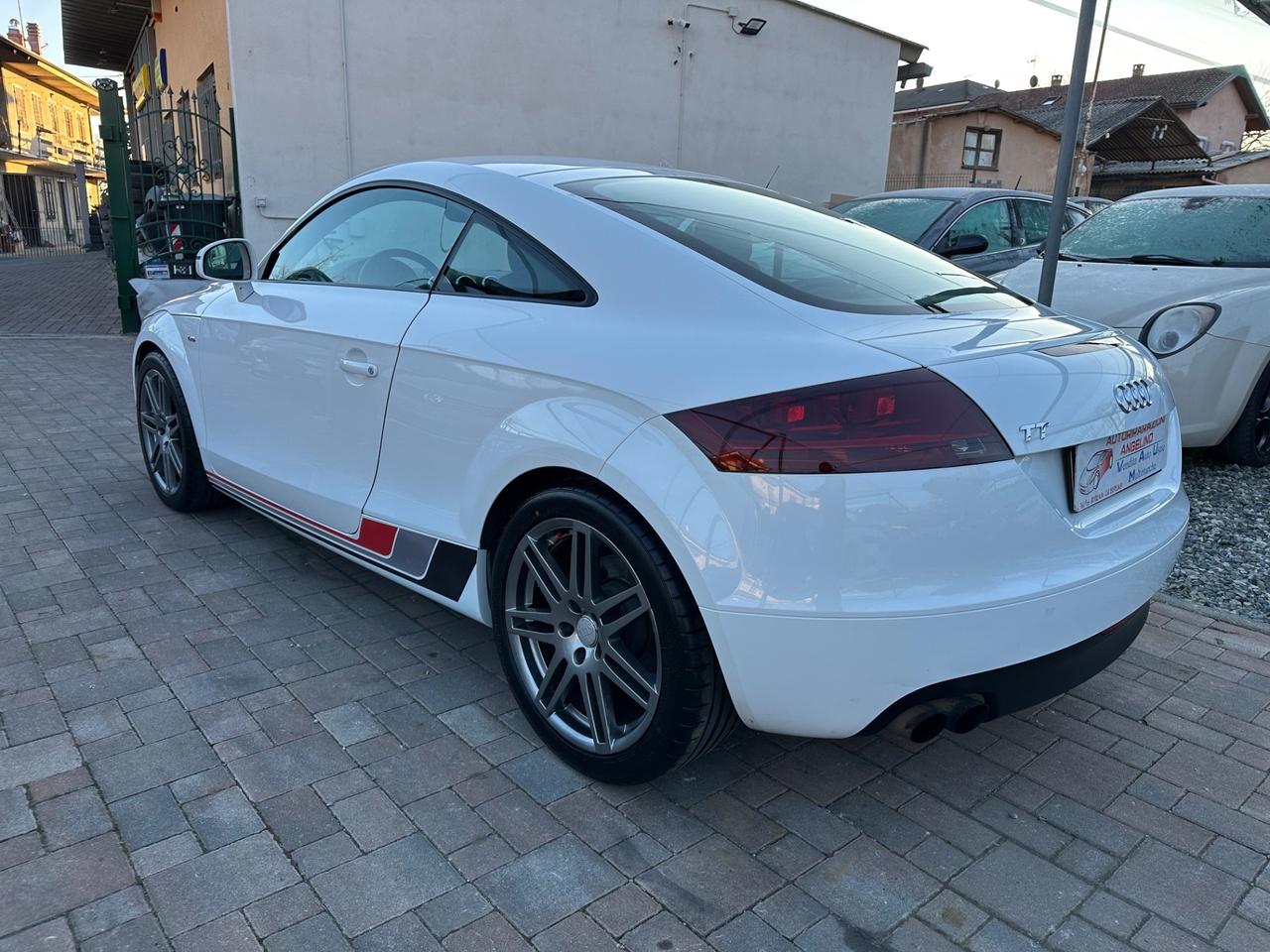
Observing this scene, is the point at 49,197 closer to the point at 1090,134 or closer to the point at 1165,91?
the point at 1090,134

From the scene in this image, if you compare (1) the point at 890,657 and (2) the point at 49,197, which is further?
(2) the point at 49,197

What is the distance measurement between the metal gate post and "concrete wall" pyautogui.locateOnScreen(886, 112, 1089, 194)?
25.6 meters

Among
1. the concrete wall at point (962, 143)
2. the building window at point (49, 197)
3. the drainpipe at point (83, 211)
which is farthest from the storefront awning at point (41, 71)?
the concrete wall at point (962, 143)

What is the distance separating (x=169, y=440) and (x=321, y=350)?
1.73 m

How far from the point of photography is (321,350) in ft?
10.0

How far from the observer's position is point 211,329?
12.3 ft

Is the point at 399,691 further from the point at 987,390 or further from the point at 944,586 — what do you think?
the point at 987,390

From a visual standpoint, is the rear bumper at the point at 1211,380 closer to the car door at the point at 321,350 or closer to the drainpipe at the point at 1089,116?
the car door at the point at 321,350

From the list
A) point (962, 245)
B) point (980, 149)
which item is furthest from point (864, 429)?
point (980, 149)

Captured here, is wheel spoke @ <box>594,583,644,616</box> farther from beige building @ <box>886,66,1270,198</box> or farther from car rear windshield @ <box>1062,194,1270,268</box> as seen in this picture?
beige building @ <box>886,66,1270,198</box>

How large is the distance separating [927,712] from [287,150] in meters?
10.6

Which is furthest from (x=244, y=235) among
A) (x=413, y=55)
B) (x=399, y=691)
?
(x=399, y=691)

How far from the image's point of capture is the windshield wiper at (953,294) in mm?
2438

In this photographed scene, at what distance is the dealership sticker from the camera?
2091 mm
